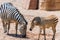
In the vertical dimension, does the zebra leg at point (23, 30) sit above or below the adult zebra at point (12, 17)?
below

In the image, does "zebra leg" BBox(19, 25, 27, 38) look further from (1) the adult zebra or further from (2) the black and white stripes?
(2) the black and white stripes

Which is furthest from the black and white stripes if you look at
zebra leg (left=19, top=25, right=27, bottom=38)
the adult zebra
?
zebra leg (left=19, top=25, right=27, bottom=38)

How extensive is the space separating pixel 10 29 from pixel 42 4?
289cm

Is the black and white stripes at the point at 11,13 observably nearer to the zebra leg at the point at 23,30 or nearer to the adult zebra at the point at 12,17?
the adult zebra at the point at 12,17

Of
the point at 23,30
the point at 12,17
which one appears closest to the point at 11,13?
the point at 12,17

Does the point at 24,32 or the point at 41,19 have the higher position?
the point at 41,19

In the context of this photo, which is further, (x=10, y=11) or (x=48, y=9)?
(x=48, y=9)

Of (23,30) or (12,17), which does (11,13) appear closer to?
(12,17)

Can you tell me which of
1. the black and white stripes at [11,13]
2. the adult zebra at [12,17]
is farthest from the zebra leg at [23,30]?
the black and white stripes at [11,13]

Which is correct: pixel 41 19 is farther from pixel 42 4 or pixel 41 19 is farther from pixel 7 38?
pixel 42 4

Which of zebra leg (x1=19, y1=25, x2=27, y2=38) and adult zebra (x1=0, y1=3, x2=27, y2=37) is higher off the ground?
adult zebra (x1=0, y1=3, x2=27, y2=37)

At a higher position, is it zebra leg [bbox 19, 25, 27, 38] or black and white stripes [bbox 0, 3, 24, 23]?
black and white stripes [bbox 0, 3, 24, 23]

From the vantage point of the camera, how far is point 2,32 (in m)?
5.78

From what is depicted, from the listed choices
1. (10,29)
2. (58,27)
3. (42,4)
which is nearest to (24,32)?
(10,29)
